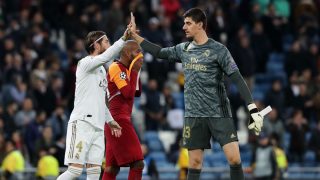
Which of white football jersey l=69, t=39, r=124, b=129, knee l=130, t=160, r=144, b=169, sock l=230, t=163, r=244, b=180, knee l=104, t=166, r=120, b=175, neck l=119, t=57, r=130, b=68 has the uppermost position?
neck l=119, t=57, r=130, b=68

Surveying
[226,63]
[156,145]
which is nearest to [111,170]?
[226,63]

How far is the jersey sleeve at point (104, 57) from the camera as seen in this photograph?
1446 cm

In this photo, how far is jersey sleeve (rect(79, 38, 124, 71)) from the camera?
14461 mm

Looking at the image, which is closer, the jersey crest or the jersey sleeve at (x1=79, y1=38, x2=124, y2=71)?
the jersey sleeve at (x1=79, y1=38, x2=124, y2=71)

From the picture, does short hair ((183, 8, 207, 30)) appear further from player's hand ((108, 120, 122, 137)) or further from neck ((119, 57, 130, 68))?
player's hand ((108, 120, 122, 137))

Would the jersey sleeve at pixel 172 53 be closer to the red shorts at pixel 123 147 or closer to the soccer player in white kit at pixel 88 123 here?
the soccer player in white kit at pixel 88 123

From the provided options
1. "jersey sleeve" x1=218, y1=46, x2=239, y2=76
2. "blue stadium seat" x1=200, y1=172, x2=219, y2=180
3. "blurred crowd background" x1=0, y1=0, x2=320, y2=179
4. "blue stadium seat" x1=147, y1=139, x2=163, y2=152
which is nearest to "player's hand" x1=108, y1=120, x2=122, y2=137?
"jersey sleeve" x1=218, y1=46, x2=239, y2=76

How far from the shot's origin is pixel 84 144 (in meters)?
14.7

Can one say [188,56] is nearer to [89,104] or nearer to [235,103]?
[89,104]

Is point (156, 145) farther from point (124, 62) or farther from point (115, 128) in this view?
point (115, 128)

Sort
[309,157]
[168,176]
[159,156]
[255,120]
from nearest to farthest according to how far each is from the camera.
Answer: [255,120] < [168,176] < [159,156] < [309,157]

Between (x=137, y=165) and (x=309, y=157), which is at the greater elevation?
(x=309, y=157)

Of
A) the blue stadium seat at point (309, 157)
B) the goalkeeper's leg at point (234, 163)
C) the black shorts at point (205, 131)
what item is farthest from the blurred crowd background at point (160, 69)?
the goalkeeper's leg at point (234, 163)

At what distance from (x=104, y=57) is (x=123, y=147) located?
162 centimetres
